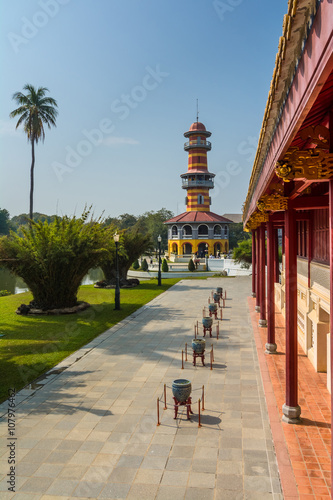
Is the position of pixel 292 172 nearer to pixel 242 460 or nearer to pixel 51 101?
pixel 242 460

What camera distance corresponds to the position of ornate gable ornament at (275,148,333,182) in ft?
14.0

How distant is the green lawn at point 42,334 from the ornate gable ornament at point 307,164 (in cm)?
839


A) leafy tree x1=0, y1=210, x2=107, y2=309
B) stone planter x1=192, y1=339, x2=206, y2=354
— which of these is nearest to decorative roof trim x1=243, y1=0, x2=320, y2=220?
stone planter x1=192, y1=339, x2=206, y2=354

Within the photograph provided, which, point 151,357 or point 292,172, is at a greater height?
point 292,172

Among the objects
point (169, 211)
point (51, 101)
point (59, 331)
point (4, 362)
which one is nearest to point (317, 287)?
point (4, 362)

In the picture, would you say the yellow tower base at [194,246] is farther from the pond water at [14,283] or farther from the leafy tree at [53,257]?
the leafy tree at [53,257]

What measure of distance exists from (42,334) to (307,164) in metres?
13.8

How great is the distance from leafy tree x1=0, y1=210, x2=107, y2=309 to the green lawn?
1.39 m

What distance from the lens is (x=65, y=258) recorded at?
19.5 metres

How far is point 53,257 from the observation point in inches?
768

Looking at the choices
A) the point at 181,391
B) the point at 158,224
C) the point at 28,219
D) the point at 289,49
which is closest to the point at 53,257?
the point at 28,219

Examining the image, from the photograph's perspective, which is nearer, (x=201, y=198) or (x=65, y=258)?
(x=65, y=258)

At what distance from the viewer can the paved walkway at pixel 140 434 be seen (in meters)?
6.05

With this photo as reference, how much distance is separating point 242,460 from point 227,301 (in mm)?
17911
